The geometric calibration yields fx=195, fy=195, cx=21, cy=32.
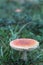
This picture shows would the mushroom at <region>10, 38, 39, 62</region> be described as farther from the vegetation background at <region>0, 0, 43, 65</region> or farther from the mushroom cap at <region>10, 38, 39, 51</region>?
the vegetation background at <region>0, 0, 43, 65</region>

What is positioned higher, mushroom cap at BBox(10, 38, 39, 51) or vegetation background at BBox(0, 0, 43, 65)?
mushroom cap at BBox(10, 38, 39, 51)

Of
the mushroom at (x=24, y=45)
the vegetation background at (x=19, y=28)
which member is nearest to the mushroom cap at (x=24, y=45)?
the mushroom at (x=24, y=45)

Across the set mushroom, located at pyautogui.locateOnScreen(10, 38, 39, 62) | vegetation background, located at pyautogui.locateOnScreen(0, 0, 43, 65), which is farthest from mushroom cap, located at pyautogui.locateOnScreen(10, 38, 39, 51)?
vegetation background, located at pyautogui.locateOnScreen(0, 0, 43, 65)

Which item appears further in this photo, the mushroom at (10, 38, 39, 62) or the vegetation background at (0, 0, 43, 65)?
the vegetation background at (0, 0, 43, 65)

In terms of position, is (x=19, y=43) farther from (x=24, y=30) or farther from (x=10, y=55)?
(x=24, y=30)

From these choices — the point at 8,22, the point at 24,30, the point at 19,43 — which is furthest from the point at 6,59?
the point at 8,22

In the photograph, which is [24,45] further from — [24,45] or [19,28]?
[19,28]

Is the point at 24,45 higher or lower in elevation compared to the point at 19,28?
higher

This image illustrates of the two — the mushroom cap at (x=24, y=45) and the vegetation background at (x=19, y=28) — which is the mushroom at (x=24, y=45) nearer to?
the mushroom cap at (x=24, y=45)

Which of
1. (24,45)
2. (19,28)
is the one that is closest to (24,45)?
(24,45)
